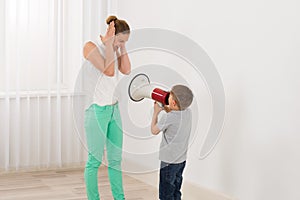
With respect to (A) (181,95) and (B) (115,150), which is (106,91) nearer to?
(B) (115,150)

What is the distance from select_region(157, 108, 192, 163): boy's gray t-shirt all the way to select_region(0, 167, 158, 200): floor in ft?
2.49

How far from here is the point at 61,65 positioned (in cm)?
403

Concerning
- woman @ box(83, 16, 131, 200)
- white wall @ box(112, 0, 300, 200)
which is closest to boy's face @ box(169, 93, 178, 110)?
woman @ box(83, 16, 131, 200)

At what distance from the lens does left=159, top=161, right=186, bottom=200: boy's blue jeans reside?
9.39 ft

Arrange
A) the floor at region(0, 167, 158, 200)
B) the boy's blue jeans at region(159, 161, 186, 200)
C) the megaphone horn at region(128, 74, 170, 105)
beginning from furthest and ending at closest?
the floor at region(0, 167, 158, 200), the boy's blue jeans at region(159, 161, 186, 200), the megaphone horn at region(128, 74, 170, 105)

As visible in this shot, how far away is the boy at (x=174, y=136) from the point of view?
2587mm

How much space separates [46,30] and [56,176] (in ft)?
3.10

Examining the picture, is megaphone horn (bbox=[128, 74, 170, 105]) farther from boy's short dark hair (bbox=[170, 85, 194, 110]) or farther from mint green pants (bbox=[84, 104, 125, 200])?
mint green pants (bbox=[84, 104, 125, 200])

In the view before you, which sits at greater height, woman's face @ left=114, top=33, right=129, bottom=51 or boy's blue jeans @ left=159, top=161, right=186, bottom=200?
woman's face @ left=114, top=33, right=129, bottom=51

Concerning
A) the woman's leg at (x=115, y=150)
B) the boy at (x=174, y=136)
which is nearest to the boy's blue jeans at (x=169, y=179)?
the boy at (x=174, y=136)

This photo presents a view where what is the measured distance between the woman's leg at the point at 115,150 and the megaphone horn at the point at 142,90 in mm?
538

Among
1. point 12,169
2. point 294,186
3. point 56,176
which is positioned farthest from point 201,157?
point 12,169

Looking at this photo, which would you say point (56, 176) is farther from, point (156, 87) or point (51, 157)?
point (156, 87)

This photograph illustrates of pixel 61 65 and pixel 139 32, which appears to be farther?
pixel 61 65
